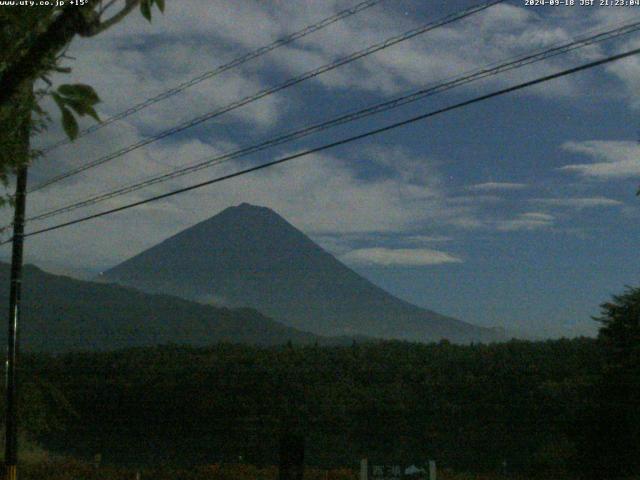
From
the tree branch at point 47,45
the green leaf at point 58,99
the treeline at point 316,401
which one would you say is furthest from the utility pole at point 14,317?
the treeline at point 316,401

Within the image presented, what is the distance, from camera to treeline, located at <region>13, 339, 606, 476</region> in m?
55.1

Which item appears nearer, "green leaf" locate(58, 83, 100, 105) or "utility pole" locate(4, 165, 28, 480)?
"green leaf" locate(58, 83, 100, 105)

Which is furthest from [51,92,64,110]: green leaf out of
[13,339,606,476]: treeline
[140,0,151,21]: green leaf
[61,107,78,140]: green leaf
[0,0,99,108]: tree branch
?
[13,339,606,476]: treeline

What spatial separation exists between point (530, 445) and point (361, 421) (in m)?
13.2

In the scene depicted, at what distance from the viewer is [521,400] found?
184 feet

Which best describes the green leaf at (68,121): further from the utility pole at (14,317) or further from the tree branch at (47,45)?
the utility pole at (14,317)

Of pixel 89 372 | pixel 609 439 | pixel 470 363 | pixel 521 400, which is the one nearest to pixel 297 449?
pixel 609 439

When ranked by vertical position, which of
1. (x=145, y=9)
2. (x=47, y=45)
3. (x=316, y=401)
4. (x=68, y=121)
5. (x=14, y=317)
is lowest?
(x=316, y=401)

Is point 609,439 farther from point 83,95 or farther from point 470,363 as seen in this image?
point 470,363

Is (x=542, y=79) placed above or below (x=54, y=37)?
above

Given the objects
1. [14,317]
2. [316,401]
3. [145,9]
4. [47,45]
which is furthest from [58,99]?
[316,401]

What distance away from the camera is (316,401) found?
62031mm

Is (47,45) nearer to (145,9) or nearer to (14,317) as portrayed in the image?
(145,9)

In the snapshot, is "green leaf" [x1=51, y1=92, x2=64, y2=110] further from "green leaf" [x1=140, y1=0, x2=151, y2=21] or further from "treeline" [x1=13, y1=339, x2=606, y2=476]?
"treeline" [x1=13, y1=339, x2=606, y2=476]
